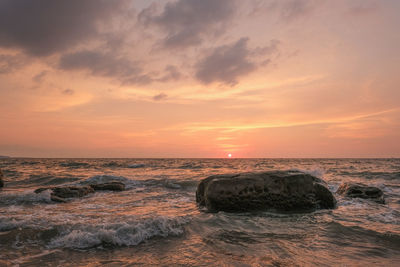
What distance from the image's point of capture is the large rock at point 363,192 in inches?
344

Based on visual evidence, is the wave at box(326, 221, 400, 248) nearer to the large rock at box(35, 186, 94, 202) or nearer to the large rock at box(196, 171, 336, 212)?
the large rock at box(196, 171, 336, 212)

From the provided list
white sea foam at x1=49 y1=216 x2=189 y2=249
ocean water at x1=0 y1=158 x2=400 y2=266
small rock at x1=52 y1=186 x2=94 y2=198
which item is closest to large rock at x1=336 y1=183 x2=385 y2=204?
Result: ocean water at x1=0 y1=158 x2=400 y2=266

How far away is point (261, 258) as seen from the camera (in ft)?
11.7

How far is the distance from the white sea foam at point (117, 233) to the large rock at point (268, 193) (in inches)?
79.9

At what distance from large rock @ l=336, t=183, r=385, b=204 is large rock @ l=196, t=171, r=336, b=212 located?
2373mm

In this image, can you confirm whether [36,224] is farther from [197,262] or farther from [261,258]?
[261,258]

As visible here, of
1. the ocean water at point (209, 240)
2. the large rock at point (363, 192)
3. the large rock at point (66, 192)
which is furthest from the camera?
the large rock at point (66, 192)

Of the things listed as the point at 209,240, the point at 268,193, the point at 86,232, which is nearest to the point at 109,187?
the point at 268,193

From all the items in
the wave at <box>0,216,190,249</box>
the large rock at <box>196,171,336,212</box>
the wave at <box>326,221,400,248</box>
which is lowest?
the wave at <box>326,221,400,248</box>

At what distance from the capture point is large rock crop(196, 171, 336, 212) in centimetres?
686

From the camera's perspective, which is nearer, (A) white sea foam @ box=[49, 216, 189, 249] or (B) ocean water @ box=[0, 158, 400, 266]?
(B) ocean water @ box=[0, 158, 400, 266]

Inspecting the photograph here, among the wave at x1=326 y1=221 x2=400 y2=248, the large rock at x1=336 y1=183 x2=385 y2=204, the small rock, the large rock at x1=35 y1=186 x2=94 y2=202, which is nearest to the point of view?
the wave at x1=326 y1=221 x2=400 y2=248

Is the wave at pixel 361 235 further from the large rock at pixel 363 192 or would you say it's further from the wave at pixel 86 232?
the large rock at pixel 363 192

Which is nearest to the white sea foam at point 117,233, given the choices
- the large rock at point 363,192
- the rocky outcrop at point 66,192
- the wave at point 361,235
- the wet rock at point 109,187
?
the wave at point 361,235
